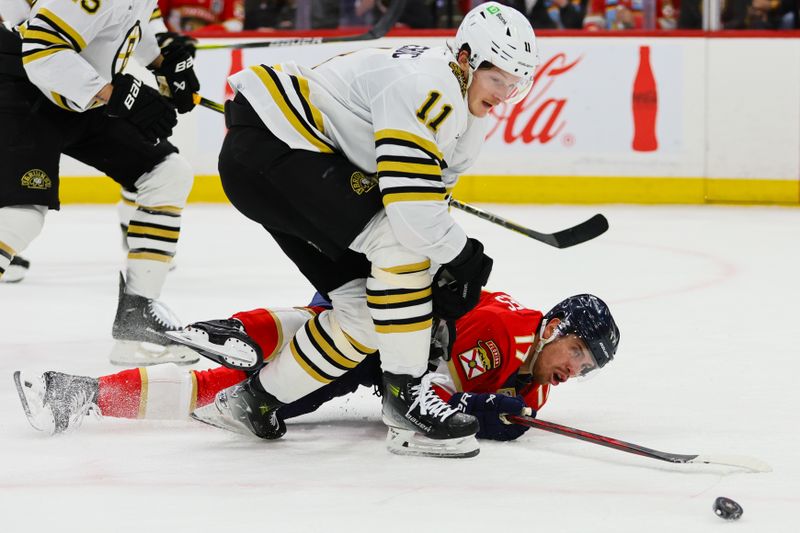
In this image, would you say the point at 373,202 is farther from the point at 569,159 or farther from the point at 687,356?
the point at 569,159

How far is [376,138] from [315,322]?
1.31 feet

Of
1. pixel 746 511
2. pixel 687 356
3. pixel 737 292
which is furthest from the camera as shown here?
pixel 737 292

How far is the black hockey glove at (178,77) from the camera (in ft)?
11.4

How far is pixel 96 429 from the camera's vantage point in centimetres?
254

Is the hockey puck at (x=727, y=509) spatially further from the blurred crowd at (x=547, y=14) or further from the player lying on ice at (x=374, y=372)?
the blurred crowd at (x=547, y=14)

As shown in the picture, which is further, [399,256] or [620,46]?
[620,46]

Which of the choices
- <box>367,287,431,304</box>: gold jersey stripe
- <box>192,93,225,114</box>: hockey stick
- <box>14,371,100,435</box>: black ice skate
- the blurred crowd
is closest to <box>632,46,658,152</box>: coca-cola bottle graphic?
the blurred crowd

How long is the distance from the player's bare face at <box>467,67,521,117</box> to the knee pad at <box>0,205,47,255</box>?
1216mm

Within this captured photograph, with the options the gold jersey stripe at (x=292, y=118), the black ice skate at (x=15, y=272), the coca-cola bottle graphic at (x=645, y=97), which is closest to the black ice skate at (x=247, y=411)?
the gold jersey stripe at (x=292, y=118)

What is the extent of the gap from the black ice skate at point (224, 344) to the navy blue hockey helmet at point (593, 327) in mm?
629

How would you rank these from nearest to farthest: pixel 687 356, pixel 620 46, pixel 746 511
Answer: pixel 746 511 < pixel 687 356 < pixel 620 46

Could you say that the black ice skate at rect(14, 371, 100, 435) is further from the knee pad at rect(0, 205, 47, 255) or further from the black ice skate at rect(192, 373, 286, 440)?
the knee pad at rect(0, 205, 47, 255)

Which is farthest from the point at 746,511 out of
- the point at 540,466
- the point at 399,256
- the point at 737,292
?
the point at 737,292

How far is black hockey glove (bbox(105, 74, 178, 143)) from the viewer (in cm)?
308
